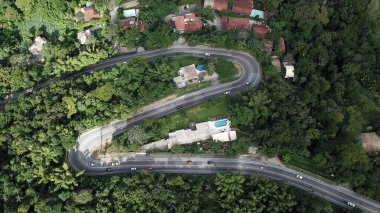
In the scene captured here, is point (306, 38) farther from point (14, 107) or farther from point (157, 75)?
point (14, 107)

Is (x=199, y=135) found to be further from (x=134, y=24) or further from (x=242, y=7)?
(x=242, y=7)

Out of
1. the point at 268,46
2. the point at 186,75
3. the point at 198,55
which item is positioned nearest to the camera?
the point at 186,75

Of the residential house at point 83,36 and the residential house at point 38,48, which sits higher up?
the residential house at point 83,36

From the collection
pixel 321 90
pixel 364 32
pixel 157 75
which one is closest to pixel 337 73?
pixel 321 90

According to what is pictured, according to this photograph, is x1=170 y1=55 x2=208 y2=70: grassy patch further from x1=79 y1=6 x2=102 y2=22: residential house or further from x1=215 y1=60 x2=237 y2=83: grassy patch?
x1=79 y1=6 x2=102 y2=22: residential house

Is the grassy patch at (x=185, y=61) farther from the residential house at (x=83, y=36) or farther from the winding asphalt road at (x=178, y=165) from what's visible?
the residential house at (x=83, y=36)

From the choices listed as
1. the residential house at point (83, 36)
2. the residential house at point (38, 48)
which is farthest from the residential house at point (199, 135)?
the residential house at point (38, 48)

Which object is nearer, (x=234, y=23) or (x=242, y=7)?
(x=234, y=23)

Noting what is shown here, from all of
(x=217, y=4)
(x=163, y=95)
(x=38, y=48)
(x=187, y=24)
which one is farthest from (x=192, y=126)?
(x=38, y=48)
